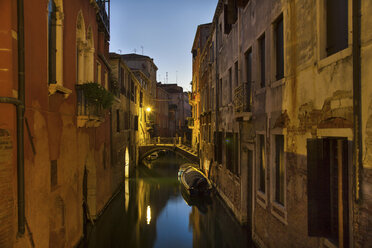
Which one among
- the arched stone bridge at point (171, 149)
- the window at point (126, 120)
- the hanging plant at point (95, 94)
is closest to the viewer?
the hanging plant at point (95, 94)

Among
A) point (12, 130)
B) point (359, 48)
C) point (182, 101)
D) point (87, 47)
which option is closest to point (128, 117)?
point (87, 47)

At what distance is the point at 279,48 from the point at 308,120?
2610 mm

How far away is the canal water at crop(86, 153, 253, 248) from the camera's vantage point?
10.2m

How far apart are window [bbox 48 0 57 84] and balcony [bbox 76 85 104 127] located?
151 centimetres

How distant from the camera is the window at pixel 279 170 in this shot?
6.86 m

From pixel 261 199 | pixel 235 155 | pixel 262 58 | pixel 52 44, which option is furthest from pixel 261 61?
pixel 52 44

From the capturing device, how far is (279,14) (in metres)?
6.71

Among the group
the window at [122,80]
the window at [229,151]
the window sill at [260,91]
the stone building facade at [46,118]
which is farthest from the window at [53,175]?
the window at [122,80]

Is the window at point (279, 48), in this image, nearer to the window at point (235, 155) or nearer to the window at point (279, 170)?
the window at point (279, 170)

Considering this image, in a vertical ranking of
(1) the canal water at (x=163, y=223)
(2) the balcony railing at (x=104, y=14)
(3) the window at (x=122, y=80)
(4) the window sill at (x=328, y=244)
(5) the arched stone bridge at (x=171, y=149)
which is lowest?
(1) the canal water at (x=163, y=223)

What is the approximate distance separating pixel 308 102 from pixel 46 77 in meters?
5.33

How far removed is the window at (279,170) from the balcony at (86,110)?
5.38 meters

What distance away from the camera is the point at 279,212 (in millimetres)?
6805

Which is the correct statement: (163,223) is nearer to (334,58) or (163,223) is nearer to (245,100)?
(245,100)
